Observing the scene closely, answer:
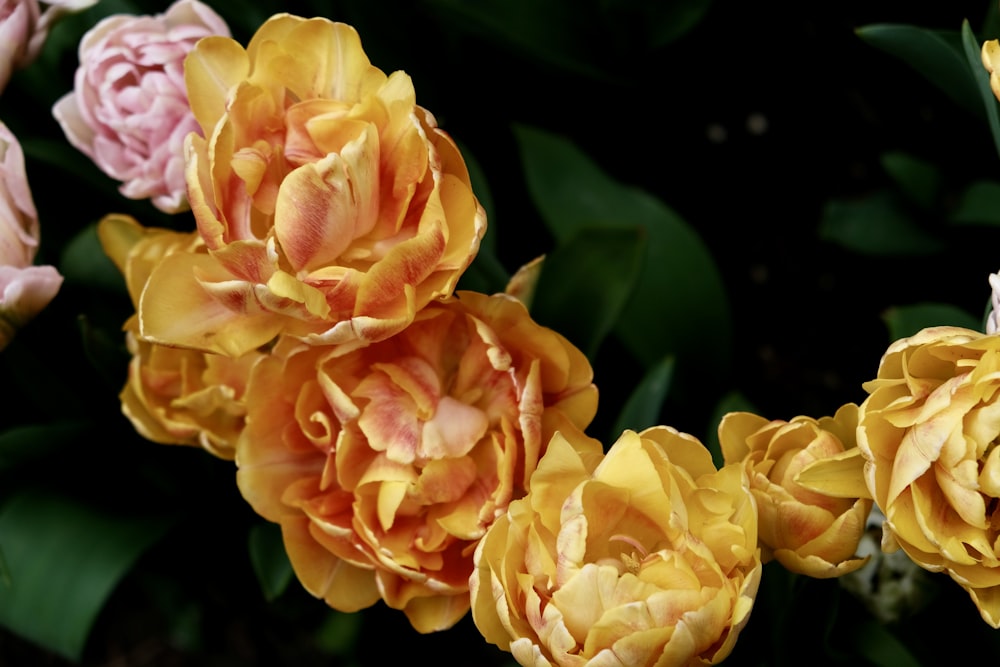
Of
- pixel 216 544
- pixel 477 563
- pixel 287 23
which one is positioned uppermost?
pixel 287 23

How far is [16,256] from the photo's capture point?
2.47 feet

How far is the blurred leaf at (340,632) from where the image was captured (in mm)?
1225

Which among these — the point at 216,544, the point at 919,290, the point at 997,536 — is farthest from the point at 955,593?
the point at 216,544

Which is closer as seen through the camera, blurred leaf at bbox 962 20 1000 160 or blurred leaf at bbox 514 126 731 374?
blurred leaf at bbox 962 20 1000 160

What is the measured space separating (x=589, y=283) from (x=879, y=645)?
0.34 meters

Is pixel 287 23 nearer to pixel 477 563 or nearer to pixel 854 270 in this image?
pixel 477 563

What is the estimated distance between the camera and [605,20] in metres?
1.25

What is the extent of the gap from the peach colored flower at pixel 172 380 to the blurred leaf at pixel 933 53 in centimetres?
47

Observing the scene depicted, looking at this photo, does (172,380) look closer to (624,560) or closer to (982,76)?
(624,560)

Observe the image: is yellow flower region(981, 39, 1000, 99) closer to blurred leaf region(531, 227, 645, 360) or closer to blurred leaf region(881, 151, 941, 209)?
blurred leaf region(531, 227, 645, 360)

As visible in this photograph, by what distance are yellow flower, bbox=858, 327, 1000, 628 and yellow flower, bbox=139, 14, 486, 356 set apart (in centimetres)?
23

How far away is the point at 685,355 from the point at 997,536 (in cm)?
60

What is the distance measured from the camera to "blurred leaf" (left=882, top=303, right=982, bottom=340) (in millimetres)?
882

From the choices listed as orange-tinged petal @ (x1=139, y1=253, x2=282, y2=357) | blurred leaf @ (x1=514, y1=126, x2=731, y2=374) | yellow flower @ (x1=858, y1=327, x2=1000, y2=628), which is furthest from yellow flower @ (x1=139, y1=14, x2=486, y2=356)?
blurred leaf @ (x1=514, y1=126, x2=731, y2=374)
